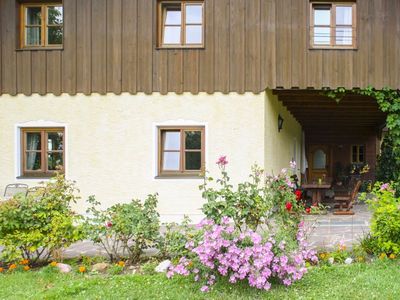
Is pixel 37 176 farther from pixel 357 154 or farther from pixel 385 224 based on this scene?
pixel 357 154

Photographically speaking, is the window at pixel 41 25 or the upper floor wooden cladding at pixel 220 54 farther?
the window at pixel 41 25

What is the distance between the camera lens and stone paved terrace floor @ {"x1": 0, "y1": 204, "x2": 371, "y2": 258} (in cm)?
668

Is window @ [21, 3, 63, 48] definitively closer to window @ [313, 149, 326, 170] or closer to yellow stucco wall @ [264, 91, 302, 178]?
yellow stucco wall @ [264, 91, 302, 178]

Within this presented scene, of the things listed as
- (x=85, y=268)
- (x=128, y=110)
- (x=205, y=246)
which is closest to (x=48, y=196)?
(x=85, y=268)

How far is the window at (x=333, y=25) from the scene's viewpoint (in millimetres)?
9680

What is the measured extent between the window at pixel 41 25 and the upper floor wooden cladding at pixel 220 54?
0.37 metres

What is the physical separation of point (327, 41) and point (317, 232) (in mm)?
4237

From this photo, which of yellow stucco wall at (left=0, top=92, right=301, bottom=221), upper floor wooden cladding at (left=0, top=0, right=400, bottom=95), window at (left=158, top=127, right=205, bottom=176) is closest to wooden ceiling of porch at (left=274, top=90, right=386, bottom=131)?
upper floor wooden cladding at (left=0, top=0, right=400, bottom=95)

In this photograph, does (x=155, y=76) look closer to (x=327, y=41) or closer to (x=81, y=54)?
(x=81, y=54)

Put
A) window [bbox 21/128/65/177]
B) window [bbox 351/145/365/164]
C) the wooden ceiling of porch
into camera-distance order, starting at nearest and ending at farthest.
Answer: window [bbox 21/128/65/177]
the wooden ceiling of porch
window [bbox 351/145/365/164]

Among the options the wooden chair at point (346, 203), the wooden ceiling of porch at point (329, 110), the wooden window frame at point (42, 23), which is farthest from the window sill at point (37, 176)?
the wooden chair at point (346, 203)

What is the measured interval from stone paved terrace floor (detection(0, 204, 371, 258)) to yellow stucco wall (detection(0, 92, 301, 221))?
1870 millimetres

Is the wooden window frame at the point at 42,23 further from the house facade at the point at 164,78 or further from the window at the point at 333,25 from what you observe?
the window at the point at 333,25

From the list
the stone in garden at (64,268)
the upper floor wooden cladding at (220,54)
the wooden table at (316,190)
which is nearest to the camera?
the stone in garden at (64,268)
